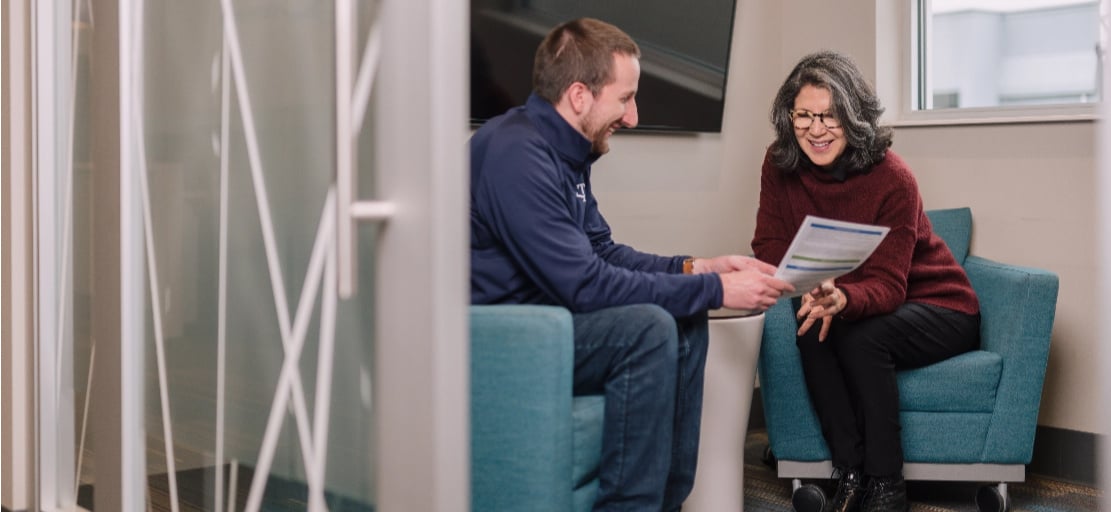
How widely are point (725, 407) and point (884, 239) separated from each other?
660mm

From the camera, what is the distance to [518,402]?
219cm

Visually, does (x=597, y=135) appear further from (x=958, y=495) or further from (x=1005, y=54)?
(x=1005, y=54)

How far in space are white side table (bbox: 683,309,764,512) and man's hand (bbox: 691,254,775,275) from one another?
11 cm

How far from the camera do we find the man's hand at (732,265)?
2848 millimetres

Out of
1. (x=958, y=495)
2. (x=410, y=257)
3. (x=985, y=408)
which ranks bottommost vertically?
(x=958, y=495)

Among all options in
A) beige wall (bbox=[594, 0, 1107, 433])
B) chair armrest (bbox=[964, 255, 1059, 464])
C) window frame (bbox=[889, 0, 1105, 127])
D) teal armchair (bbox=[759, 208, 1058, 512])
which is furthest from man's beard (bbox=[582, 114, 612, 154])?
window frame (bbox=[889, 0, 1105, 127])

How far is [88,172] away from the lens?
269cm

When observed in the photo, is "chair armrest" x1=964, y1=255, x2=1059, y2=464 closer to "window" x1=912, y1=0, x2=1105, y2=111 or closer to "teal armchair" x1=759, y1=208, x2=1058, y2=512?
"teal armchair" x1=759, y1=208, x2=1058, y2=512

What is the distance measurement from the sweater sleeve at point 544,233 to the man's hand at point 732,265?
0.45 meters

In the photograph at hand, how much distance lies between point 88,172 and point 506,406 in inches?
44.2

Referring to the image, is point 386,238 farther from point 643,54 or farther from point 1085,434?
point 1085,434

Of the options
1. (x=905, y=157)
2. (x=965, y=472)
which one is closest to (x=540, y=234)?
(x=965, y=472)

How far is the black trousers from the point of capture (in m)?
3.03

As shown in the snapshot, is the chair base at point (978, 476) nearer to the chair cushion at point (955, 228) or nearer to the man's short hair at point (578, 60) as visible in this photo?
the chair cushion at point (955, 228)
